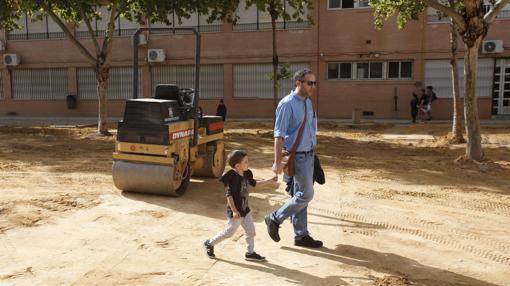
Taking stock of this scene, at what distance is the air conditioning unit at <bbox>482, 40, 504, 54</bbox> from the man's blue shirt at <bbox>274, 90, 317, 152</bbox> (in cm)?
2036

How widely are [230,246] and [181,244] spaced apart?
1.88ft

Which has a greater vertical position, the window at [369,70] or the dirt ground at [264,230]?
the window at [369,70]

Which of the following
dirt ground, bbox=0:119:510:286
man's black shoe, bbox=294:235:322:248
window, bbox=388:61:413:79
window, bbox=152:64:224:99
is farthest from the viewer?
window, bbox=152:64:224:99

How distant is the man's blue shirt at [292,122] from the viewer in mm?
5285

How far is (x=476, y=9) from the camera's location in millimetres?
11023

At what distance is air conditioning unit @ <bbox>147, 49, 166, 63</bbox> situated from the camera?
26688 millimetres

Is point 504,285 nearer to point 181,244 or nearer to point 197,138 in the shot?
point 181,244

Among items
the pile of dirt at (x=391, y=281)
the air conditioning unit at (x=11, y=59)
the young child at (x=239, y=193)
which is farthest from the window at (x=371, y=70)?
the pile of dirt at (x=391, y=281)

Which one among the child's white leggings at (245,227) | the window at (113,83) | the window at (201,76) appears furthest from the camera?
the window at (113,83)

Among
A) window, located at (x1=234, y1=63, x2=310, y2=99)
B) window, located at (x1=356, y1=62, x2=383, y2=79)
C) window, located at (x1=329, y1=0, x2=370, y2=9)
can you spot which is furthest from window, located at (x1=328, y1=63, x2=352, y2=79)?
window, located at (x1=329, y1=0, x2=370, y2=9)

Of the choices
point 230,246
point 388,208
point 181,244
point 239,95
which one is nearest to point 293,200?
point 230,246

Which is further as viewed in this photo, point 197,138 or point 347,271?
point 197,138

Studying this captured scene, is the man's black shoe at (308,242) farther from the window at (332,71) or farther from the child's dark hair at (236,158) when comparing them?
the window at (332,71)

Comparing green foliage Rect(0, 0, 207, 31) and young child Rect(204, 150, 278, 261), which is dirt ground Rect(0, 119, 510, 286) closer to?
young child Rect(204, 150, 278, 261)
